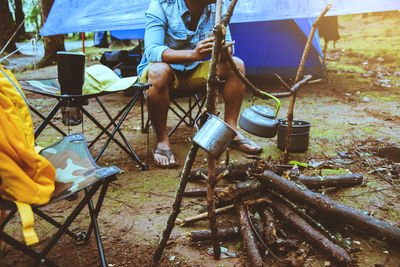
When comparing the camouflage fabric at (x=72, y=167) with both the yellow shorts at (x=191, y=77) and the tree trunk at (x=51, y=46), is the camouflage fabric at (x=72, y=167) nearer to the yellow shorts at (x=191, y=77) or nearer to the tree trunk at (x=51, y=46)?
the yellow shorts at (x=191, y=77)

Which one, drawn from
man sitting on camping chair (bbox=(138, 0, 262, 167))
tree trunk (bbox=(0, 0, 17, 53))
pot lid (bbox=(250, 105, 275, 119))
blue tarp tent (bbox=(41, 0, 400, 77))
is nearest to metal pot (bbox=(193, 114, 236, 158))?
pot lid (bbox=(250, 105, 275, 119))

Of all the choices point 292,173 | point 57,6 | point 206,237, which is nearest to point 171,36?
point 292,173

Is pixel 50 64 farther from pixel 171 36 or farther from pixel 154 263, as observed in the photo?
pixel 154 263

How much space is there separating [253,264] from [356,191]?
1.17 m

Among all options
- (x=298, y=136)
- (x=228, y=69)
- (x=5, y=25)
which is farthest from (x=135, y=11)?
(x=5, y=25)

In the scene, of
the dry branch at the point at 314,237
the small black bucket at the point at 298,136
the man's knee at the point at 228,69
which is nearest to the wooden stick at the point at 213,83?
the dry branch at the point at 314,237

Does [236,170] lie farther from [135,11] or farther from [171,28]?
[135,11]

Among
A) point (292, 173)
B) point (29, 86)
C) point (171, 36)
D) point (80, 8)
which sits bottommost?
point (292, 173)

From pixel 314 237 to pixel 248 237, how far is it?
1.15 ft

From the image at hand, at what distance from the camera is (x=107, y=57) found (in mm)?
5004

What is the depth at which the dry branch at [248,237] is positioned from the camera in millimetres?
1542

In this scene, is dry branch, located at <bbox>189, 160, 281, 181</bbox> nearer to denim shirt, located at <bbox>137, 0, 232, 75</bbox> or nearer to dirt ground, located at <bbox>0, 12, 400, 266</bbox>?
dirt ground, located at <bbox>0, 12, 400, 266</bbox>

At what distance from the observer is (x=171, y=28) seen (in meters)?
2.89

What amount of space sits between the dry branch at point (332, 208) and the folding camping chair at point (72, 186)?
98 cm
